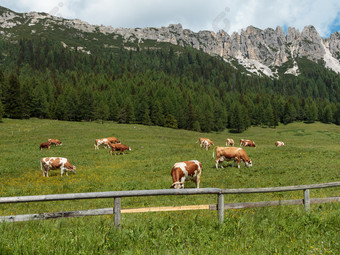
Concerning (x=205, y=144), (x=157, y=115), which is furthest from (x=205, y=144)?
(x=157, y=115)

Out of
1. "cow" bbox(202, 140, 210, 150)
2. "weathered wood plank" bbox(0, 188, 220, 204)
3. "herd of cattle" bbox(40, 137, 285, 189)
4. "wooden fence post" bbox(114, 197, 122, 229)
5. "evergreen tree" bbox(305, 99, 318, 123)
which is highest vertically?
"evergreen tree" bbox(305, 99, 318, 123)

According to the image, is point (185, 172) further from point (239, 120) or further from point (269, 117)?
point (269, 117)

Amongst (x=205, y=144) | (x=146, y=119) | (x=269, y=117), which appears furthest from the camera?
(x=269, y=117)

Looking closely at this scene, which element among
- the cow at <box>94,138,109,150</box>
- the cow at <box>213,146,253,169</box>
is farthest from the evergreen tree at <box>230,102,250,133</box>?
the cow at <box>213,146,253,169</box>

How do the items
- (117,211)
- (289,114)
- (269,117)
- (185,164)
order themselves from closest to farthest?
(117,211) → (185,164) → (269,117) → (289,114)

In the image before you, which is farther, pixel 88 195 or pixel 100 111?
pixel 100 111

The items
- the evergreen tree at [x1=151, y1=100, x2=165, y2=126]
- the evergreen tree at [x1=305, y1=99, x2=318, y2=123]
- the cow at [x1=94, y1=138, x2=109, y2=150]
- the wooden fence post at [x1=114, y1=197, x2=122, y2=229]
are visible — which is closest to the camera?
the wooden fence post at [x1=114, y1=197, x2=122, y2=229]

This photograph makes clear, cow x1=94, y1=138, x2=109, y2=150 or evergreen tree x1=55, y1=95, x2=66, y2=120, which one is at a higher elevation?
evergreen tree x1=55, y1=95, x2=66, y2=120

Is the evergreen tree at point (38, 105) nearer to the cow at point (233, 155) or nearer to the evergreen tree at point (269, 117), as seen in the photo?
the cow at point (233, 155)

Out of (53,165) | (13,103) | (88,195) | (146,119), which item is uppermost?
(13,103)

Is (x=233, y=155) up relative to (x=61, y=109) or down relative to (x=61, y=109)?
down

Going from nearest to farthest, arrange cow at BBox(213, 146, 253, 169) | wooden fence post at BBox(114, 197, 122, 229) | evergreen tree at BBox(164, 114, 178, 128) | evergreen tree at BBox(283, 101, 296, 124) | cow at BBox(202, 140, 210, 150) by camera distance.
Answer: wooden fence post at BBox(114, 197, 122, 229) → cow at BBox(213, 146, 253, 169) → cow at BBox(202, 140, 210, 150) → evergreen tree at BBox(164, 114, 178, 128) → evergreen tree at BBox(283, 101, 296, 124)

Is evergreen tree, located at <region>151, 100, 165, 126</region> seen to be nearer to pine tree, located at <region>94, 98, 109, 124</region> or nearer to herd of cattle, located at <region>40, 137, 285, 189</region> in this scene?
pine tree, located at <region>94, 98, 109, 124</region>

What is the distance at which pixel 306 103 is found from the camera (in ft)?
484
